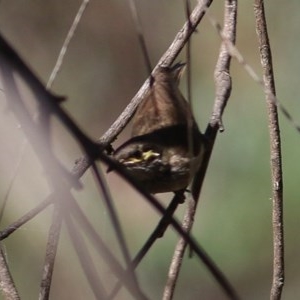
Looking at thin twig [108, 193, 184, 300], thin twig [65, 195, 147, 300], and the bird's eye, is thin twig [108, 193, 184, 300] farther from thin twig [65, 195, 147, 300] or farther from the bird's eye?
the bird's eye

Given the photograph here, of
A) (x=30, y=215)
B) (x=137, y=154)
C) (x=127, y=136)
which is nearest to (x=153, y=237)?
(x=30, y=215)

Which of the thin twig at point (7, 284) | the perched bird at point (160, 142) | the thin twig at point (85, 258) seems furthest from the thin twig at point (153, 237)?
the thin twig at point (7, 284)

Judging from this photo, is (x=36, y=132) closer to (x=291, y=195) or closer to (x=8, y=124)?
(x=8, y=124)

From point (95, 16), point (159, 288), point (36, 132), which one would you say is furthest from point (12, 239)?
point (36, 132)

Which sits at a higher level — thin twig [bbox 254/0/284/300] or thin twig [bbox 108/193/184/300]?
thin twig [bbox 108/193/184/300]

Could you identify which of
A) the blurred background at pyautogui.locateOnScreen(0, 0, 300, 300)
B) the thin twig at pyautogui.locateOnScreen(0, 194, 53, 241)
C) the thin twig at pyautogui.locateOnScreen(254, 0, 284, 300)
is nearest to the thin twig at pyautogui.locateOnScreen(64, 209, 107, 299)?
the thin twig at pyautogui.locateOnScreen(0, 194, 53, 241)

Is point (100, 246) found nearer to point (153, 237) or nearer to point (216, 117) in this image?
point (153, 237)
